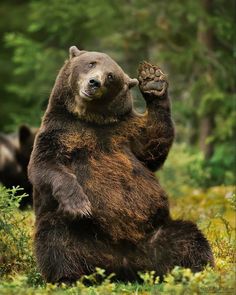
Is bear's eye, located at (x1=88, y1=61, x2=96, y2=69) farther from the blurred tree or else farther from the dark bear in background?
the dark bear in background

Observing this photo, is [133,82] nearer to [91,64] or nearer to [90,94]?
[91,64]

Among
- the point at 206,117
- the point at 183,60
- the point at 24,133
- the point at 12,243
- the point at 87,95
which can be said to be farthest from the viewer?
the point at 206,117

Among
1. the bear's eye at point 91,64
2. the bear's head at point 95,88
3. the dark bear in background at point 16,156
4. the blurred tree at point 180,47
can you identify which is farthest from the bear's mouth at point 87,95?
the dark bear in background at point 16,156

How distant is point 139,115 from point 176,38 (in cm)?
919

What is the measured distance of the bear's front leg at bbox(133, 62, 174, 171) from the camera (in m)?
7.64

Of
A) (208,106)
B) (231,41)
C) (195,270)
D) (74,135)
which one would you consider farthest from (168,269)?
(231,41)

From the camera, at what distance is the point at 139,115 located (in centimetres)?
775

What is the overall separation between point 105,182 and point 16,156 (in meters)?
8.33

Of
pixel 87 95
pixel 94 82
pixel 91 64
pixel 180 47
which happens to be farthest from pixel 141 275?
pixel 180 47

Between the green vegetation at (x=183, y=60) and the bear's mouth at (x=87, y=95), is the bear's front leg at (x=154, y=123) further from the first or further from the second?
the green vegetation at (x=183, y=60)

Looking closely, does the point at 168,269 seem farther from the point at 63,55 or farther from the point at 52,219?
the point at 63,55

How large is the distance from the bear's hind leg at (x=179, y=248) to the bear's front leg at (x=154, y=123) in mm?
629

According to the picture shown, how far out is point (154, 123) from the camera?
7660 mm

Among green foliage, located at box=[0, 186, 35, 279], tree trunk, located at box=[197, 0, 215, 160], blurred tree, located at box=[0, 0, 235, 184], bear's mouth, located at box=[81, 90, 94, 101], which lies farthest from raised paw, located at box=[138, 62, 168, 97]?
tree trunk, located at box=[197, 0, 215, 160]
